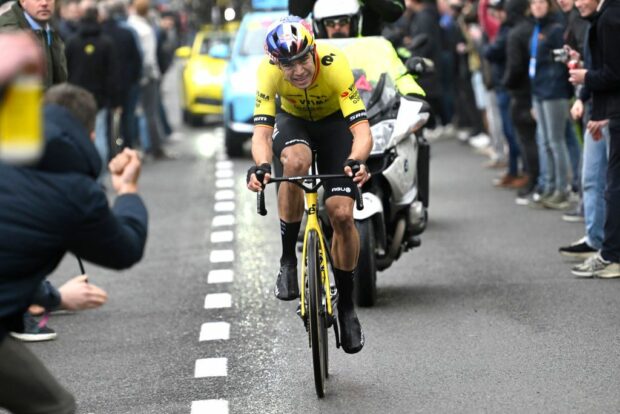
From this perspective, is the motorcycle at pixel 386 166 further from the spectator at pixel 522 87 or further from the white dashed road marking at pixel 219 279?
the spectator at pixel 522 87

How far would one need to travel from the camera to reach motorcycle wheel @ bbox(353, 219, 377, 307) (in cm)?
1083

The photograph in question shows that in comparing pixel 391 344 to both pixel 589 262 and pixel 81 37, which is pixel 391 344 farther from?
pixel 81 37

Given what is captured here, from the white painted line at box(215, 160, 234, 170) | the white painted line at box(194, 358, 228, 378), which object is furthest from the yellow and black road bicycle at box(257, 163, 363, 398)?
the white painted line at box(215, 160, 234, 170)

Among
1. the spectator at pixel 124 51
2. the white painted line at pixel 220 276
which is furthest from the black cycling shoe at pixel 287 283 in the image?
the spectator at pixel 124 51

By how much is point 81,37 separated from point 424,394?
11667mm

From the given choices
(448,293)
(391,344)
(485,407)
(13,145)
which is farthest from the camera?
(448,293)

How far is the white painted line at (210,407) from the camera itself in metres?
8.30

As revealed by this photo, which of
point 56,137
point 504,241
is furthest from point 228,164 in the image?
point 56,137

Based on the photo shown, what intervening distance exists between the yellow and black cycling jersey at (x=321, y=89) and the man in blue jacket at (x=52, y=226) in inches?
125

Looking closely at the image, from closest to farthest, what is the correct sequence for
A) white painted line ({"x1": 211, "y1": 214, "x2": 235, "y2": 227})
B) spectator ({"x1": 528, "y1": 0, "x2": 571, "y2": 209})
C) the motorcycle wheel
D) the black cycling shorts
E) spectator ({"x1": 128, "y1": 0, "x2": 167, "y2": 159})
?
1. the black cycling shorts
2. the motorcycle wheel
3. spectator ({"x1": 528, "y1": 0, "x2": 571, "y2": 209})
4. white painted line ({"x1": 211, "y1": 214, "x2": 235, "y2": 227})
5. spectator ({"x1": 128, "y1": 0, "x2": 167, "y2": 159})

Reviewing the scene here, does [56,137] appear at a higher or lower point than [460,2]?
higher

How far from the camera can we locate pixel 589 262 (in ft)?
40.0

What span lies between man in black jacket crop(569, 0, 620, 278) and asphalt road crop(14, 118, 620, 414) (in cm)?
30

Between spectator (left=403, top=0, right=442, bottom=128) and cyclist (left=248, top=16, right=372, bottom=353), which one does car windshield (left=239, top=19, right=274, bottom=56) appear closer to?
spectator (left=403, top=0, right=442, bottom=128)
